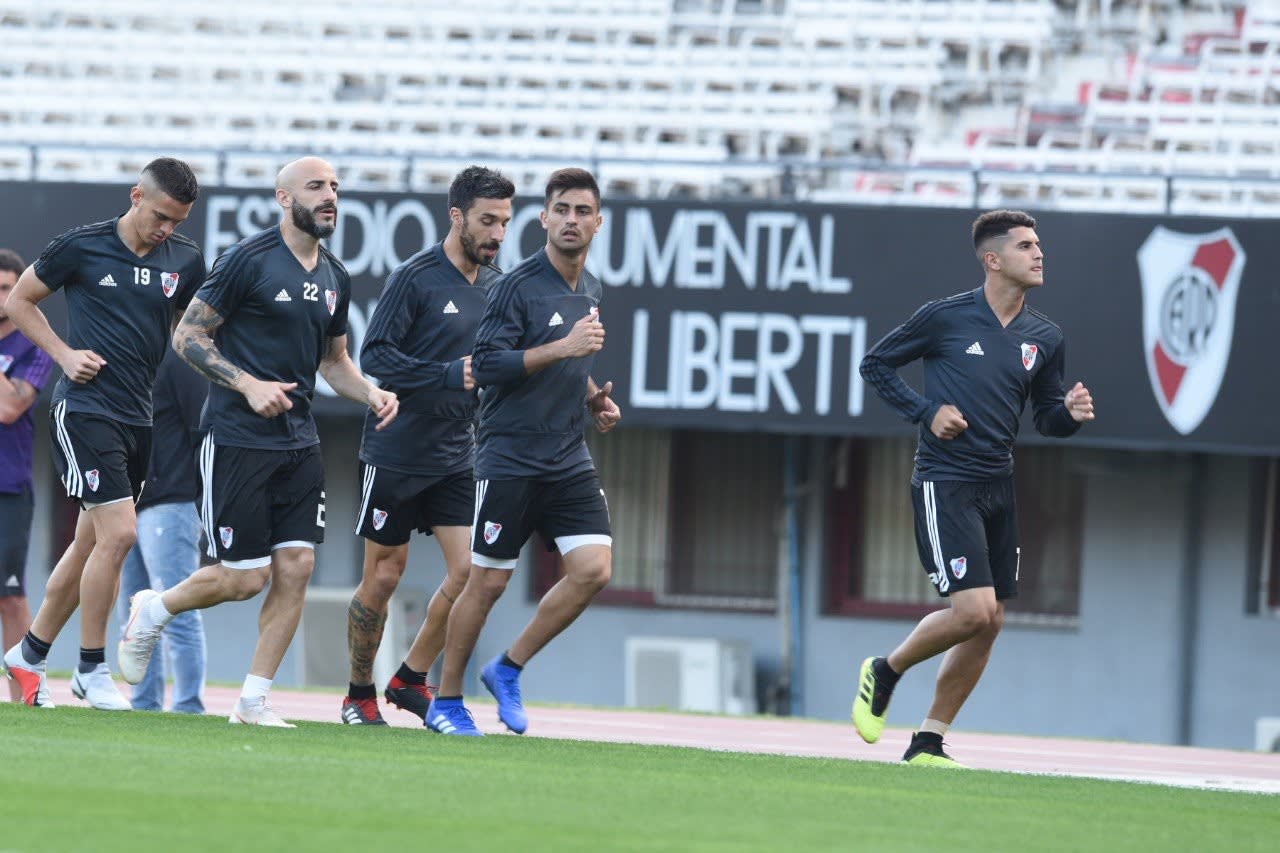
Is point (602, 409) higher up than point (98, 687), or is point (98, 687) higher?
point (602, 409)

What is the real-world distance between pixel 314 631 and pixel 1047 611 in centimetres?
565

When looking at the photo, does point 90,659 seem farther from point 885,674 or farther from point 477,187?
point 885,674

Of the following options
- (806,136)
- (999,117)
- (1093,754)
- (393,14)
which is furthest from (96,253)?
(393,14)

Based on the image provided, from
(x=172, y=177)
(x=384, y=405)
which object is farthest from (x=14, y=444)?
(x=384, y=405)

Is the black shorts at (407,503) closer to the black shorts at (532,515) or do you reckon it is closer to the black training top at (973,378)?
the black shorts at (532,515)

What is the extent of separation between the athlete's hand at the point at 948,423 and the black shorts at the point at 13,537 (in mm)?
4464

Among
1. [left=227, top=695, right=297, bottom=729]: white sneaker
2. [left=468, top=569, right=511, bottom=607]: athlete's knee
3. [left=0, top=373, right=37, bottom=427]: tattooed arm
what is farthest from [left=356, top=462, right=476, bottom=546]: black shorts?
[left=0, top=373, right=37, bottom=427]: tattooed arm

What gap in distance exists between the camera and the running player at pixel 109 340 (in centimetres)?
909

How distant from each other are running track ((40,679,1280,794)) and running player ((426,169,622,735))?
1.62 meters

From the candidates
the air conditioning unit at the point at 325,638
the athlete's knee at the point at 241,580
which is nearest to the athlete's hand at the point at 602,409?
the athlete's knee at the point at 241,580

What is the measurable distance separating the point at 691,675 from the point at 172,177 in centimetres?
808

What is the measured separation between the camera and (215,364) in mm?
8469

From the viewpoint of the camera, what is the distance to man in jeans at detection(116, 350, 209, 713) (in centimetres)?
1008

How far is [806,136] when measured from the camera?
→ 1862 centimetres
